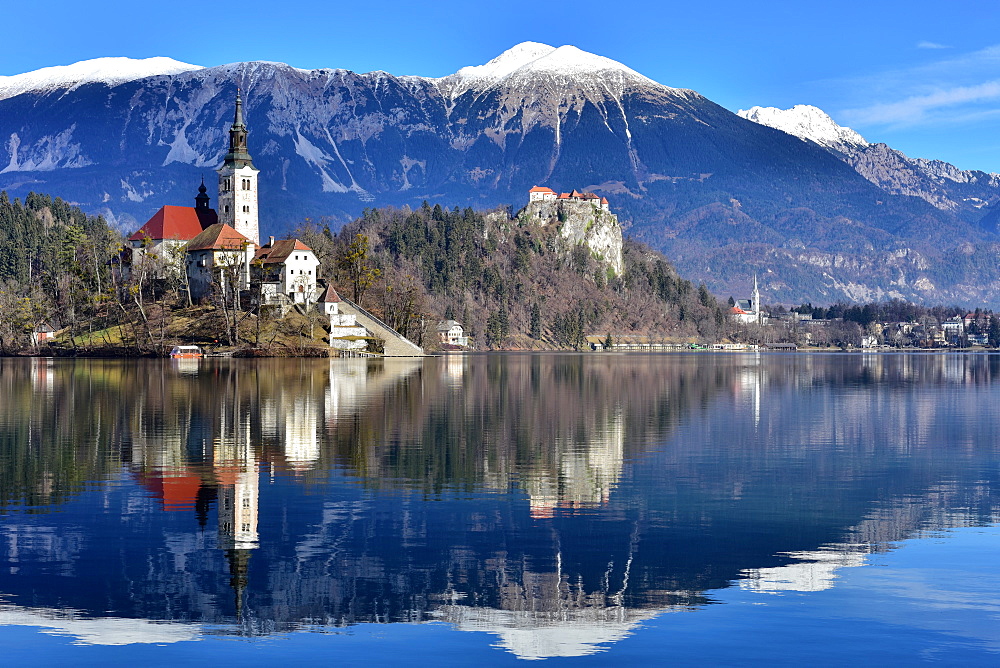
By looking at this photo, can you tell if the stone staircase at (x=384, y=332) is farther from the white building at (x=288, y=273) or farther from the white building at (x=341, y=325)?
the white building at (x=288, y=273)

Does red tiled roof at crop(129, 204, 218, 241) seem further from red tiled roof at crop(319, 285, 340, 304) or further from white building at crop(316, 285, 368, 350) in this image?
white building at crop(316, 285, 368, 350)

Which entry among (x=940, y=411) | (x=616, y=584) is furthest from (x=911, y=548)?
(x=940, y=411)

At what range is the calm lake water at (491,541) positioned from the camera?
1923 centimetres

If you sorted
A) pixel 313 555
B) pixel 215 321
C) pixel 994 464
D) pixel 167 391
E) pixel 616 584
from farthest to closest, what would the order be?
pixel 215 321 < pixel 167 391 < pixel 994 464 < pixel 313 555 < pixel 616 584

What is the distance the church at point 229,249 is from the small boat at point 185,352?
46.8 feet

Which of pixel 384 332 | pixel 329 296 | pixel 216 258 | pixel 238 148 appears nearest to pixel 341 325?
pixel 329 296

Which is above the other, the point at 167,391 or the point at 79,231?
the point at 79,231

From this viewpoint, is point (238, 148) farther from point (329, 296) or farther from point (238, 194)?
point (329, 296)

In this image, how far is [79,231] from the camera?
178m

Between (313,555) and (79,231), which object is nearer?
(313,555)

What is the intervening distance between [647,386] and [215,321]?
79603mm

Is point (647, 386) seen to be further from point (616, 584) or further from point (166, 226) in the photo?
point (166, 226)

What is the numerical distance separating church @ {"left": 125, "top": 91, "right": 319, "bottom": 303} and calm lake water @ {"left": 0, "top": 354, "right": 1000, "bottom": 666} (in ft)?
355

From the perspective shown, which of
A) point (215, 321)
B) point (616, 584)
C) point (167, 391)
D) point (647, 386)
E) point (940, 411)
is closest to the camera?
point (616, 584)
